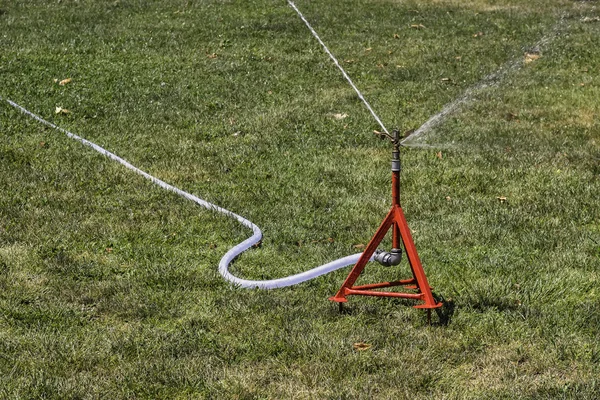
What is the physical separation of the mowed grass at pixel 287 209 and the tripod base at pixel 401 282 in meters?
0.15

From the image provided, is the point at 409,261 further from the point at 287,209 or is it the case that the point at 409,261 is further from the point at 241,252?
the point at 287,209

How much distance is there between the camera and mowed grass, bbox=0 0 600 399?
4.07 m

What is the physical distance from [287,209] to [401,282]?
80.2 inches

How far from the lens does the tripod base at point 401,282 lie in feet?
14.1

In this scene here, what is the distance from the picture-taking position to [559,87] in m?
10.2

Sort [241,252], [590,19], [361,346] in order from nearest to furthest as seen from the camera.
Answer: [361,346] → [241,252] → [590,19]

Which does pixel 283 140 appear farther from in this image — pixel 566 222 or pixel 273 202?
pixel 566 222

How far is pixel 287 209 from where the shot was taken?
642 cm

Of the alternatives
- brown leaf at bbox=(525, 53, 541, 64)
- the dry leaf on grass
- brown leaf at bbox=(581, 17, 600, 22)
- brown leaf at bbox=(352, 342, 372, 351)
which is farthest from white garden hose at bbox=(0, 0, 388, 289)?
brown leaf at bbox=(581, 17, 600, 22)

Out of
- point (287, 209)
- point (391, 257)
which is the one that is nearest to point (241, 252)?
point (287, 209)

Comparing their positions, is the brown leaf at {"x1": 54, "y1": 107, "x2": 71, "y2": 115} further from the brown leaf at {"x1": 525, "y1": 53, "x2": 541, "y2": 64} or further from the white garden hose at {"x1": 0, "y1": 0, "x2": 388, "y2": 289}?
the brown leaf at {"x1": 525, "y1": 53, "x2": 541, "y2": 64}

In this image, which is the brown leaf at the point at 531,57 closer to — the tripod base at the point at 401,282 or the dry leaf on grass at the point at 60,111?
the dry leaf on grass at the point at 60,111

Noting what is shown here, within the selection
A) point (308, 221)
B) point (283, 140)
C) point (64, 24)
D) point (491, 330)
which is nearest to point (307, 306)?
point (491, 330)

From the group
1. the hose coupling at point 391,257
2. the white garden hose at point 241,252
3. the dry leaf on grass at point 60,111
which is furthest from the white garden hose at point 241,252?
the dry leaf on grass at point 60,111
